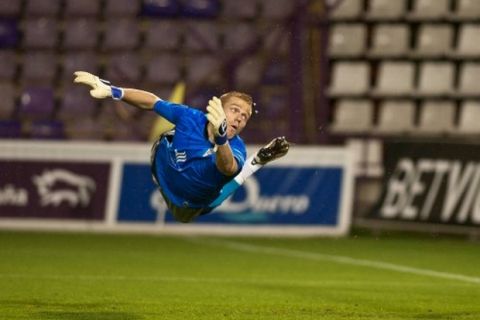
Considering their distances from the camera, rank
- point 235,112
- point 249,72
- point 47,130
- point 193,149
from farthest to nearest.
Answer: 1. point 249,72
2. point 47,130
3. point 193,149
4. point 235,112

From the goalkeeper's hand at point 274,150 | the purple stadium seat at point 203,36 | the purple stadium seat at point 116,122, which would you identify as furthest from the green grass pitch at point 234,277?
the purple stadium seat at point 203,36

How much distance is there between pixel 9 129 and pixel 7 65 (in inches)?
65.8

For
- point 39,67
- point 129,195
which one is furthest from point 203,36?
point 129,195

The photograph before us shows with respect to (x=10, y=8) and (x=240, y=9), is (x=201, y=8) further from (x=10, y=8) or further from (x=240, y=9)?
(x=10, y=8)

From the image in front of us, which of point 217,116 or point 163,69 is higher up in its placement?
point 217,116

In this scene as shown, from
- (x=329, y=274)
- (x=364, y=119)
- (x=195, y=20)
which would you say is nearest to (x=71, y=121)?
(x=195, y=20)

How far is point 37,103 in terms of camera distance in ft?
69.1

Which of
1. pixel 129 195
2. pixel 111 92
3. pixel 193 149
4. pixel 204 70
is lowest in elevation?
pixel 129 195

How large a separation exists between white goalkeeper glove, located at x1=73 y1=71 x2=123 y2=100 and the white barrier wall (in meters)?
9.25

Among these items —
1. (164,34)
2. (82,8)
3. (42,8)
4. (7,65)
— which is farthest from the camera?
(42,8)

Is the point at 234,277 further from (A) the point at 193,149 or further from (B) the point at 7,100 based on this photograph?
(B) the point at 7,100

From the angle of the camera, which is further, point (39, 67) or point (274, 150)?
point (39, 67)

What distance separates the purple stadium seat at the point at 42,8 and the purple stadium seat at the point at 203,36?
2728 mm

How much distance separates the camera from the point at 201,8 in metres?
21.3
